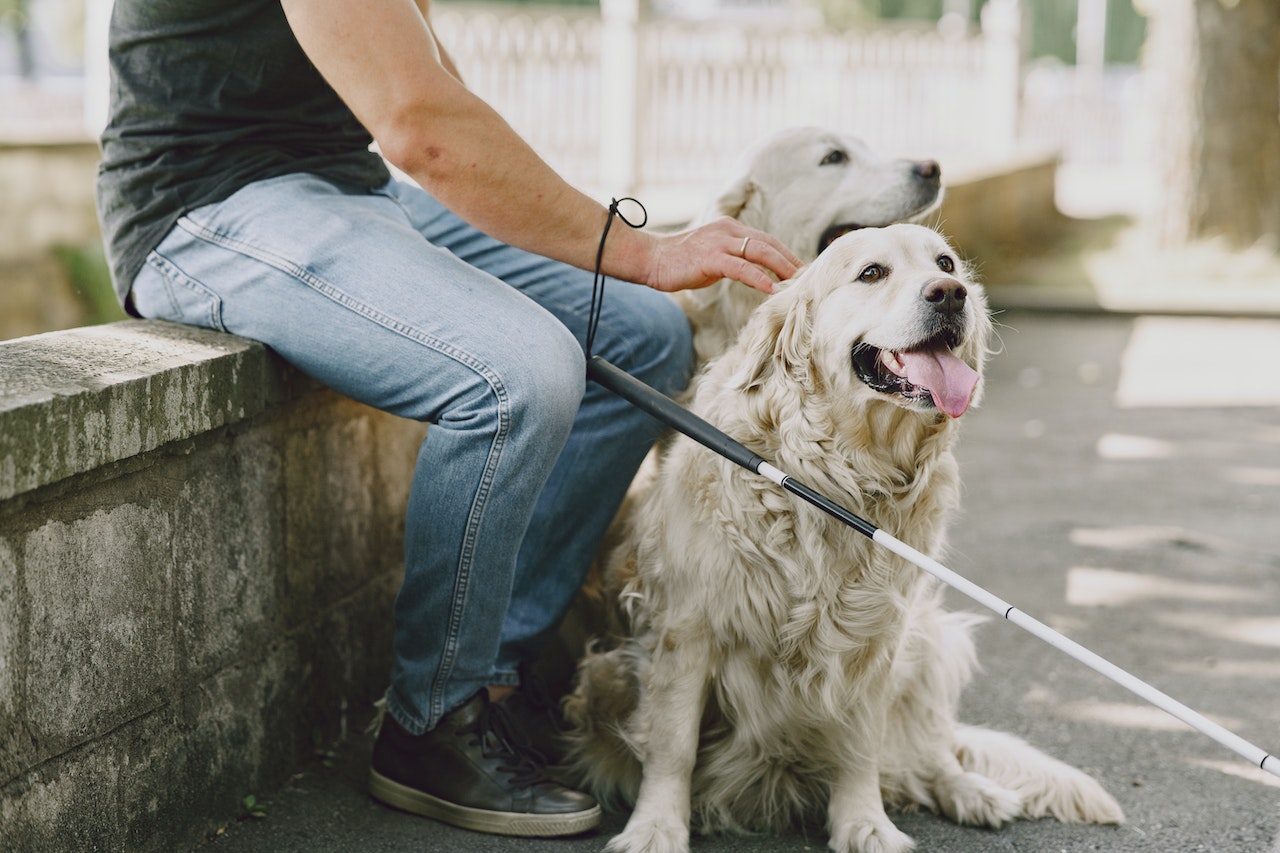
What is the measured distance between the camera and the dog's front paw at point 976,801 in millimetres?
2721

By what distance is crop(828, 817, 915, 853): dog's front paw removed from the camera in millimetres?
2557

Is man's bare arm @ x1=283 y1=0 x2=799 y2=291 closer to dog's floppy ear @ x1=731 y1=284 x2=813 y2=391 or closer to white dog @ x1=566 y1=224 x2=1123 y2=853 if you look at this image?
dog's floppy ear @ x1=731 y1=284 x2=813 y2=391

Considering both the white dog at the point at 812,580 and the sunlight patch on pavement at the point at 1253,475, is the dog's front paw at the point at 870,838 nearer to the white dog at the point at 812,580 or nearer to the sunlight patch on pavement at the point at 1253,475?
the white dog at the point at 812,580

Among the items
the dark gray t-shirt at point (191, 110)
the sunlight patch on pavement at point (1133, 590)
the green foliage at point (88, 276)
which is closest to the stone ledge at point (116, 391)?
the dark gray t-shirt at point (191, 110)

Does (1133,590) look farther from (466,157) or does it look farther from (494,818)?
(466,157)

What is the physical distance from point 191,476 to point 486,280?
0.68 metres

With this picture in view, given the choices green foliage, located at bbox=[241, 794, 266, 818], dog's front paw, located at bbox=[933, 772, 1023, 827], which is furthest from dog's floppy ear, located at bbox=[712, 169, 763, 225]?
green foliage, located at bbox=[241, 794, 266, 818]

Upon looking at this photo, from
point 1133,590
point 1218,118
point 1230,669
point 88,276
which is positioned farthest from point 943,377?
point 1218,118

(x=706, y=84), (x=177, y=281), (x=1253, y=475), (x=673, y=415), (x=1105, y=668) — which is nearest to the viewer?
(x=1105, y=668)

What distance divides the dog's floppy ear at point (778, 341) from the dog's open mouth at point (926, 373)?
11 centimetres

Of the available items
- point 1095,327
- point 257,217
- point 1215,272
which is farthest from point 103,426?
point 1215,272

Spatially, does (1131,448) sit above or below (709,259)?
below

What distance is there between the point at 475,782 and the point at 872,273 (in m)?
1.29

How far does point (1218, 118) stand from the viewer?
10695mm
